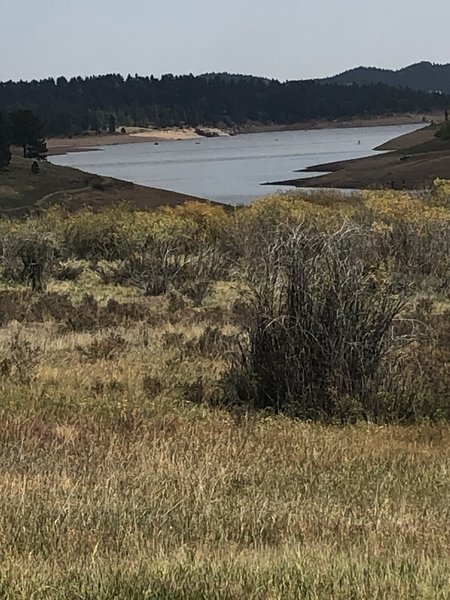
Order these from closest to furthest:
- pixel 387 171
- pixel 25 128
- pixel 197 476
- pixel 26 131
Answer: pixel 197 476, pixel 25 128, pixel 26 131, pixel 387 171

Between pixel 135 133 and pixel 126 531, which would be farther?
pixel 135 133

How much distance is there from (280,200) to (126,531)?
78.9 feet

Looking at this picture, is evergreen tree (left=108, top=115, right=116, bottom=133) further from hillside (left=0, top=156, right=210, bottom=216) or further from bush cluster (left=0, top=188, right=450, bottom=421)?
bush cluster (left=0, top=188, right=450, bottom=421)

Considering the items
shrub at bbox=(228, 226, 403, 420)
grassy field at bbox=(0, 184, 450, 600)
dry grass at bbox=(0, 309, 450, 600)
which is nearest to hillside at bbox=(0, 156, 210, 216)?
grassy field at bbox=(0, 184, 450, 600)

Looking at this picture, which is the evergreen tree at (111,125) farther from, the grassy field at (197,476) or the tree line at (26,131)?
the grassy field at (197,476)

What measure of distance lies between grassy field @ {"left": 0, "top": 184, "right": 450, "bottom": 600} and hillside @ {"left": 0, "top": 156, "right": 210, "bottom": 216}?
42.3m

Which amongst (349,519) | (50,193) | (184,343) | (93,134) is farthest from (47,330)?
(93,134)

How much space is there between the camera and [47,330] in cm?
1453

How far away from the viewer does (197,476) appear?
5.91 m

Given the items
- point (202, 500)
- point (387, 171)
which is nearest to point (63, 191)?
point (387, 171)

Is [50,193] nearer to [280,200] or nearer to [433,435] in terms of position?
[280,200]

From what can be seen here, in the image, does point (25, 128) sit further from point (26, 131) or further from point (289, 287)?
point (289, 287)

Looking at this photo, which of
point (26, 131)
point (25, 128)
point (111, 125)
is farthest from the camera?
point (111, 125)

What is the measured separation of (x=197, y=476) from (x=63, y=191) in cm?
5838
